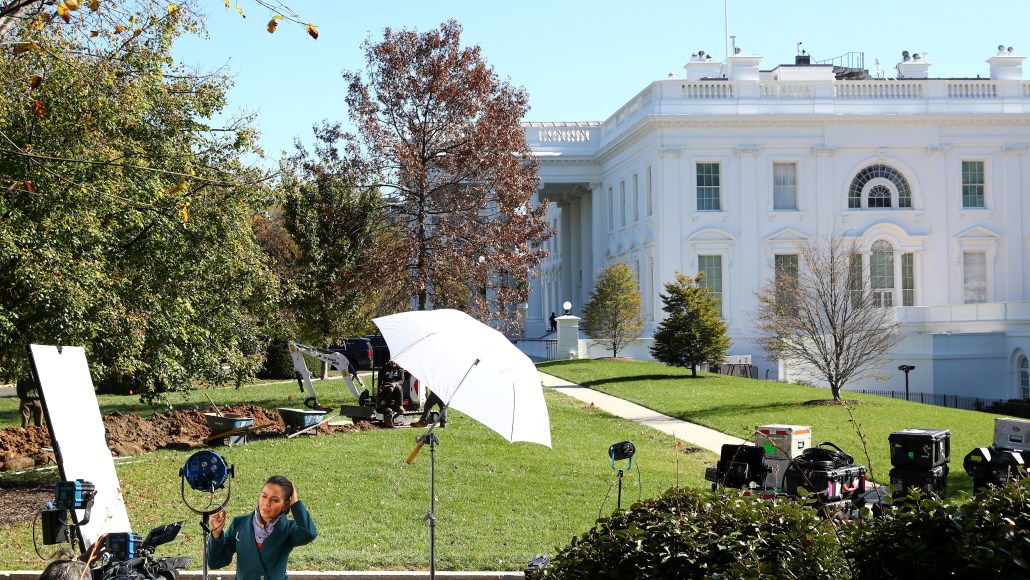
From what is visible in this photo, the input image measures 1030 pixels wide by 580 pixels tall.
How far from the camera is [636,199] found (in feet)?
153

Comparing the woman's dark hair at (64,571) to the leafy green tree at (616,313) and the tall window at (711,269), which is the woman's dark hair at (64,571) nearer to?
the leafy green tree at (616,313)

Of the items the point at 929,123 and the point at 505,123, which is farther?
the point at 929,123

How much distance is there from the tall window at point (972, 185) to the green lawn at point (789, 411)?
1972 cm

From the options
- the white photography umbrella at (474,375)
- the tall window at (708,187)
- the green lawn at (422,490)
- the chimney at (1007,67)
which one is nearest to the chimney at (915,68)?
the chimney at (1007,67)

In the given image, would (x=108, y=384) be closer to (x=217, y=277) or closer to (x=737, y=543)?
(x=217, y=277)

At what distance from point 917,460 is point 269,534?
681cm

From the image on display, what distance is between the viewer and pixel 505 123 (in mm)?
25625

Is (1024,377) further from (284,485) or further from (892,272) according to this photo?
(284,485)

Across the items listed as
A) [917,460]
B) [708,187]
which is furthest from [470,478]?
[708,187]

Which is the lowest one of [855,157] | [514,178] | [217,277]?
[217,277]

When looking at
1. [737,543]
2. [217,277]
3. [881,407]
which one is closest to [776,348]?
[881,407]

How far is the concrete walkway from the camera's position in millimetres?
18859

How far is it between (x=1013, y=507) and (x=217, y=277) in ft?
40.6

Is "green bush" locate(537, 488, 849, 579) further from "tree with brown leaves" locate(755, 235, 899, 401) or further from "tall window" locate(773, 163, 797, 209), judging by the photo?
"tall window" locate(773, 163, 797, 209)
